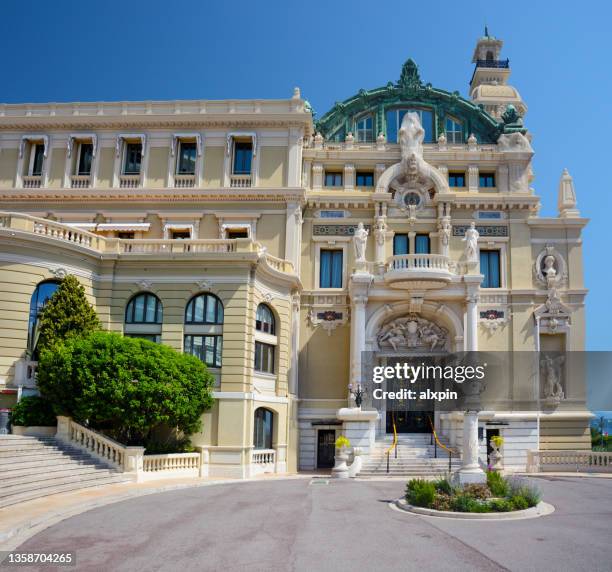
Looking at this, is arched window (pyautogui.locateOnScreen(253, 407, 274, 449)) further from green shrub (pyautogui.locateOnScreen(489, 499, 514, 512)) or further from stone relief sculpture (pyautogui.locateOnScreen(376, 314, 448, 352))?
green shrub (pyautogui.locateOnScreen(489, 499, 514, 512))

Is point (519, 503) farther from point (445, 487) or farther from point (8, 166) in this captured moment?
point (8, 166)

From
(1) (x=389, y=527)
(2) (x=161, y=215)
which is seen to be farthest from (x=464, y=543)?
(2) (x=161, y=215)

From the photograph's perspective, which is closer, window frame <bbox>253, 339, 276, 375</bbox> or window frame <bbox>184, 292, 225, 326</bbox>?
window frame <bbox>184, 292, 225, 326</bbox>

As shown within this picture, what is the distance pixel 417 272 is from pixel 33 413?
778 inches

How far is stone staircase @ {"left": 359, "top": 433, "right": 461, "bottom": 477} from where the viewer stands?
31.8 metres

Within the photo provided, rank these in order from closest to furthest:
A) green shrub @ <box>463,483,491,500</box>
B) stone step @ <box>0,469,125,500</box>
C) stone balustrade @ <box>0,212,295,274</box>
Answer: green shrub @ <box>463,483,491,500</box>, stone step @ <box>0,469,125,500</box>, stone balustrade @ <box>0,212,295,274</box>

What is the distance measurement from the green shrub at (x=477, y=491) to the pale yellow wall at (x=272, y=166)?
77.0 feet

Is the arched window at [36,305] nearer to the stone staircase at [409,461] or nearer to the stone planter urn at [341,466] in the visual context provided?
the stone planter urn at [341,466]

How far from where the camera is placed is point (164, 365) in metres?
28.1

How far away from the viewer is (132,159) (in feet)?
132

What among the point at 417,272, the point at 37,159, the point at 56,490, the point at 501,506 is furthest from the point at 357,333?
the point at 37,159

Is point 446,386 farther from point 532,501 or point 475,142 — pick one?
point 532,501

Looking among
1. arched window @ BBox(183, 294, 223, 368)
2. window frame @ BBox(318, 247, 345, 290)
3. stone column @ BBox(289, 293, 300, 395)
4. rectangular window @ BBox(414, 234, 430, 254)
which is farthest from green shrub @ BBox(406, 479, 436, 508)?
rectangular window @ BBox(414, 234, 430, 254)

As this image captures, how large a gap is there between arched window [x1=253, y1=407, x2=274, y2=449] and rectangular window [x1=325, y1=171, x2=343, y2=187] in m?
14.9
